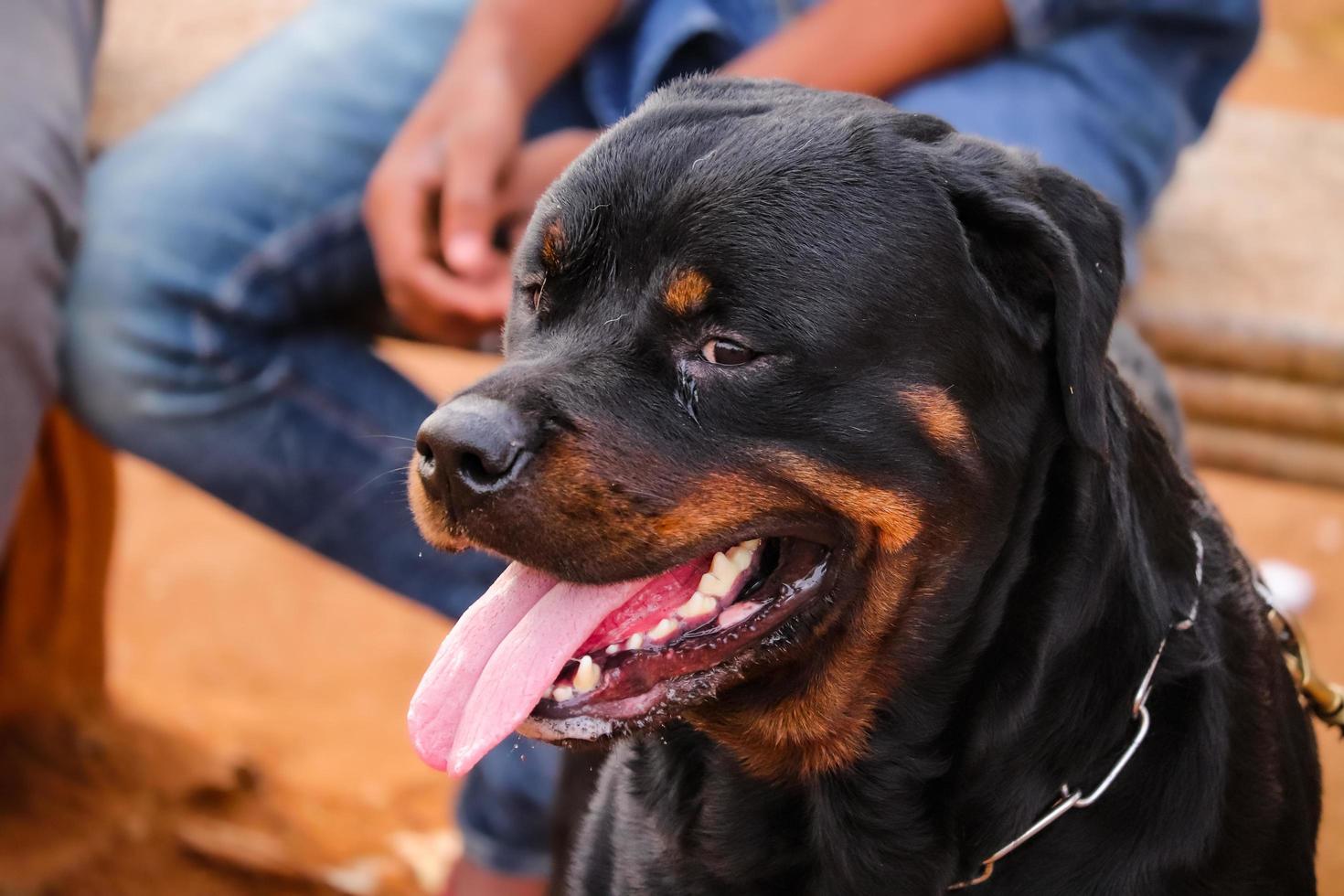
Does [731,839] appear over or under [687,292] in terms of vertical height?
under

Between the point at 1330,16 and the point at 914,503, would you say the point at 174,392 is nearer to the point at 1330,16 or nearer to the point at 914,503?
the point at 914,503

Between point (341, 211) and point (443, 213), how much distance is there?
39 centimetres

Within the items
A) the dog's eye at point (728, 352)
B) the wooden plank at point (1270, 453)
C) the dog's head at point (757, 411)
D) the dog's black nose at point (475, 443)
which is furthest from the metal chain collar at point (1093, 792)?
the wooden plank at point (1270, 453)

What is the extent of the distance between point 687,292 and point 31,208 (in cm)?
179

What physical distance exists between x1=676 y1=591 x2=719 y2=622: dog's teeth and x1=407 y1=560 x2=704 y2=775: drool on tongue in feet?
0.14

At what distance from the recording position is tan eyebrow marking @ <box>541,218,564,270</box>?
205 centimetres

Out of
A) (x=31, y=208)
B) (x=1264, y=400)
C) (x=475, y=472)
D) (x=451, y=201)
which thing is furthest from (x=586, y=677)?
(x=1264, y=400)

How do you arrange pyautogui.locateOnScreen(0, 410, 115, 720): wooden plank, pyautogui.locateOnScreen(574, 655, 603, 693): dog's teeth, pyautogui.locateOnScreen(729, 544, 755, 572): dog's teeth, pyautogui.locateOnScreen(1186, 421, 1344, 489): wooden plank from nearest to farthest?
1. pyautogui.locateOnScreen(574, 655, 603, 693): dog's teeth
2. pyautogui.locateOnScreen(729, 544, 755, 572): dog's teeth
3. pyautogui.locateOnScreen(1186, 421, 1344, 489): wooden plank
4. pyautogui.locateOnScreen(0, 410, 115, 720): wooden plank

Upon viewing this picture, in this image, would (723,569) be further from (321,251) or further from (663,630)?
(321,251)

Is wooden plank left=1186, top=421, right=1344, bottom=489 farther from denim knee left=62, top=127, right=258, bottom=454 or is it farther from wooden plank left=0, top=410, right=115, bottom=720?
wooden plank left=0, top=410, right=115, bottom=720

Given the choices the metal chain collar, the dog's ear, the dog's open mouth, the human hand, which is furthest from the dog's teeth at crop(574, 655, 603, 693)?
the human hand

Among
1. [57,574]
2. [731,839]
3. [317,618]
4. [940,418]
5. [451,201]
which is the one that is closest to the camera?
[940,418]

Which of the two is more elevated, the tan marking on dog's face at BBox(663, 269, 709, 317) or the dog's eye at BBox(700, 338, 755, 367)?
the tan marking on dog's face at BBox(663, 269, 709, 317)

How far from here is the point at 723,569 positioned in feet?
6.63
